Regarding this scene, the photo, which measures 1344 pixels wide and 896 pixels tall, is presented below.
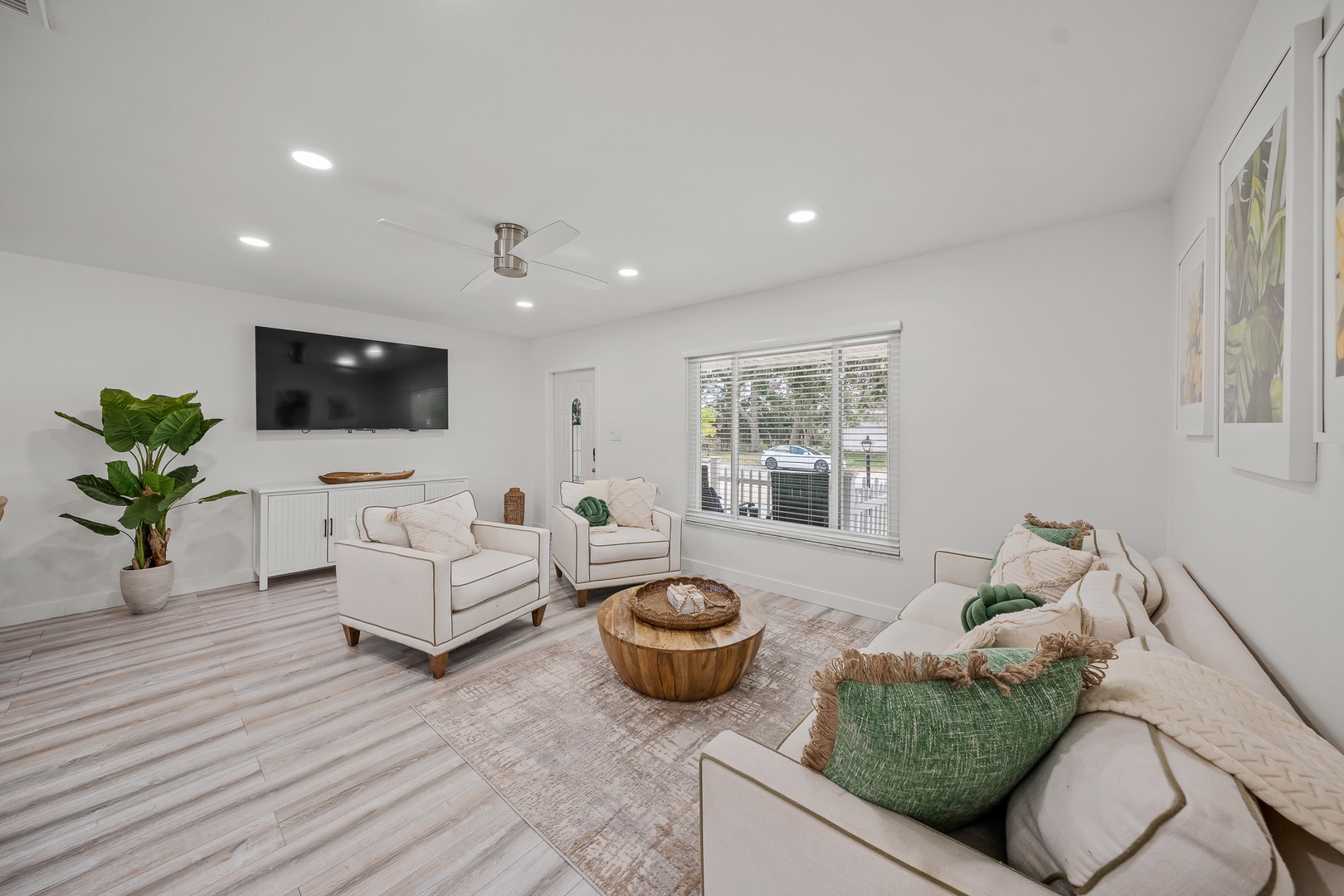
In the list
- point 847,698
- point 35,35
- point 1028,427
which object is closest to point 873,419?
point 1028,427

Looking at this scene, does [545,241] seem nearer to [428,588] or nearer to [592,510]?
[428,588]

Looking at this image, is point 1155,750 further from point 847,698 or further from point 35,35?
point 35,35

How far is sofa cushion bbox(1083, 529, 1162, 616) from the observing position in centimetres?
171

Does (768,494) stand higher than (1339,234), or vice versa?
(1339,234)

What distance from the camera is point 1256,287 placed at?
125 cm

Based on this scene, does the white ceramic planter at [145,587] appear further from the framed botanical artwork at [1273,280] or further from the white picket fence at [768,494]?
the framed botanical artwork at [1273,280]

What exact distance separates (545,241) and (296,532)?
3497mm

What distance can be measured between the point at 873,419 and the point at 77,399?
5.60 metres

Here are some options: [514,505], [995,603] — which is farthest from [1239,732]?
[514,505]

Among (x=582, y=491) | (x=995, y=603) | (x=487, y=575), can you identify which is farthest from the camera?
(x=582, y=491)

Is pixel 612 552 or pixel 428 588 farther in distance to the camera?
pixel 612 552

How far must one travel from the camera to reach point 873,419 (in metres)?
3.51

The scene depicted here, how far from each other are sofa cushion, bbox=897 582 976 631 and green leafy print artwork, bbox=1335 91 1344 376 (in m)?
1.40


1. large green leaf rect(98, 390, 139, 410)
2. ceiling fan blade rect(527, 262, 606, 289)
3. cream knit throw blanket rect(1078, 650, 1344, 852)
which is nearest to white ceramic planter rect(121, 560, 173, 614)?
large green leaf rect(98, 390, 139, 410)
